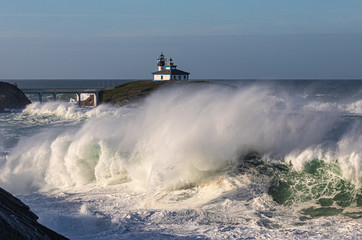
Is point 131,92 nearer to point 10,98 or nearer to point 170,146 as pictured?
point 10,98

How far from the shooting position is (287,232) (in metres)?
8.18

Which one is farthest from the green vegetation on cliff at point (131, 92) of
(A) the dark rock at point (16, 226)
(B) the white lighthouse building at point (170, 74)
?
(A) the dark rock at point (16, 226)

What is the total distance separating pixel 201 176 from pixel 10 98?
53.9 meters

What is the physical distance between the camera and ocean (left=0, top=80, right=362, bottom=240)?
8.86 m

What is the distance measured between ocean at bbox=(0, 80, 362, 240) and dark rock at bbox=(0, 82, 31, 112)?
43.9 metres

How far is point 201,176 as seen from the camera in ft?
39.5

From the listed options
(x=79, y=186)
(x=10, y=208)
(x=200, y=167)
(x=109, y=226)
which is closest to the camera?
(x=10, y=208)

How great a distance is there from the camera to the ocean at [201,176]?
886cm

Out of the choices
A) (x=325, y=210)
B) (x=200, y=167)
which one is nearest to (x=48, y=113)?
(x=200, y=167)

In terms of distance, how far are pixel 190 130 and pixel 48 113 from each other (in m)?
39.6

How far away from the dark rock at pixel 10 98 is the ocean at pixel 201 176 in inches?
1726

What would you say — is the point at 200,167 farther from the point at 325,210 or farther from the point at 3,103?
the point at 3,103

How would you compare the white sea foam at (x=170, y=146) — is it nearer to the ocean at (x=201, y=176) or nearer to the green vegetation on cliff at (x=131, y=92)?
the ocean at (x=201, y=176)

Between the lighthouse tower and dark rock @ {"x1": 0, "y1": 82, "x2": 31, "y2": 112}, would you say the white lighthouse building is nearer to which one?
the lighthouse tower
